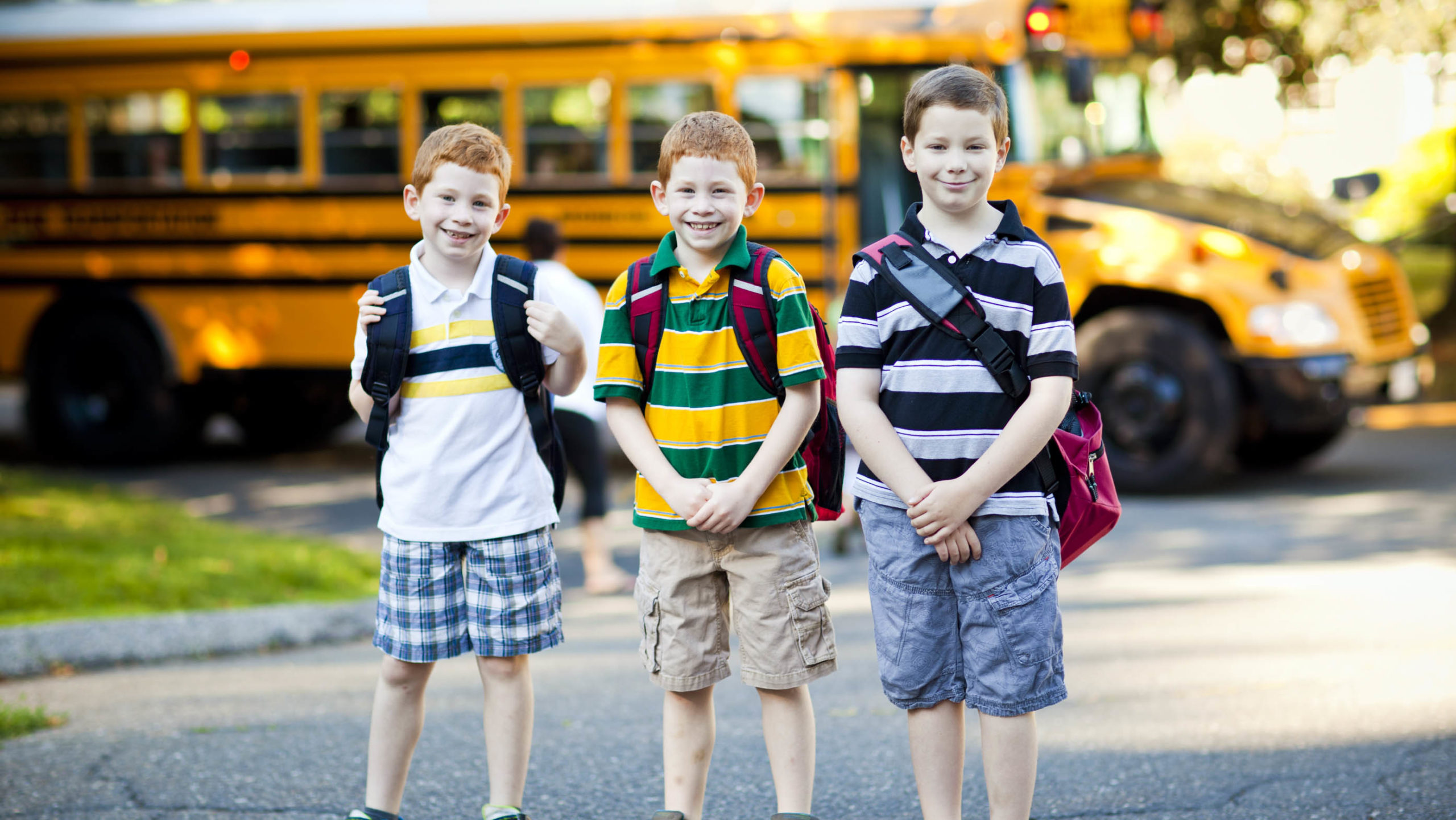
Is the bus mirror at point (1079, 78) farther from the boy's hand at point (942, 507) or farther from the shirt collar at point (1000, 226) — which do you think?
the boy's hand at point (942, 507)

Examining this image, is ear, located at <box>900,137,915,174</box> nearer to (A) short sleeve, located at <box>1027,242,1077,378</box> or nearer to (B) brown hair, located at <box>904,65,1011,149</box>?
(B) brown hair, located at <box>904,65,1011,149</box>

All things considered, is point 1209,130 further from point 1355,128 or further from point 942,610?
point 942,610

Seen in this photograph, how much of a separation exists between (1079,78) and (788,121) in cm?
170

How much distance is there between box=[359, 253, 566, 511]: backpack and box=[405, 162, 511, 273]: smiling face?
0.08 m

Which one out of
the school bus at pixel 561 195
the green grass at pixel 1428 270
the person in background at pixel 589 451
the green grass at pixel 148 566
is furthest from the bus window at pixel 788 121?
the green grass at pixel 1428 270

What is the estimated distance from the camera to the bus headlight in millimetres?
7469

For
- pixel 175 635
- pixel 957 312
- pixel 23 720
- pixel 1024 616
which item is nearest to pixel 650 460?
pixel 957 312

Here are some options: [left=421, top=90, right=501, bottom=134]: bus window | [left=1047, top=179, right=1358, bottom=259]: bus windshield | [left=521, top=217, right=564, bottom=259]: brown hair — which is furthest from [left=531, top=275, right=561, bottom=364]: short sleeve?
[left=421, top=90, right=501, bottom=134]: bus window

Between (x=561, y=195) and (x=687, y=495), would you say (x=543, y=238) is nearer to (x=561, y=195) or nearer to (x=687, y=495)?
(x=561, y=195)

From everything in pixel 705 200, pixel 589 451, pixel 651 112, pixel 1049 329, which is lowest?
pixel 589 451

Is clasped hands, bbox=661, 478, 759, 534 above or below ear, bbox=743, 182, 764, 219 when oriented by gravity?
below

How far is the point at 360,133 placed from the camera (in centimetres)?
926

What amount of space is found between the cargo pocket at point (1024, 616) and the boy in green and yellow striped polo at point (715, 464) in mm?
378

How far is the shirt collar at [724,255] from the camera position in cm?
275
